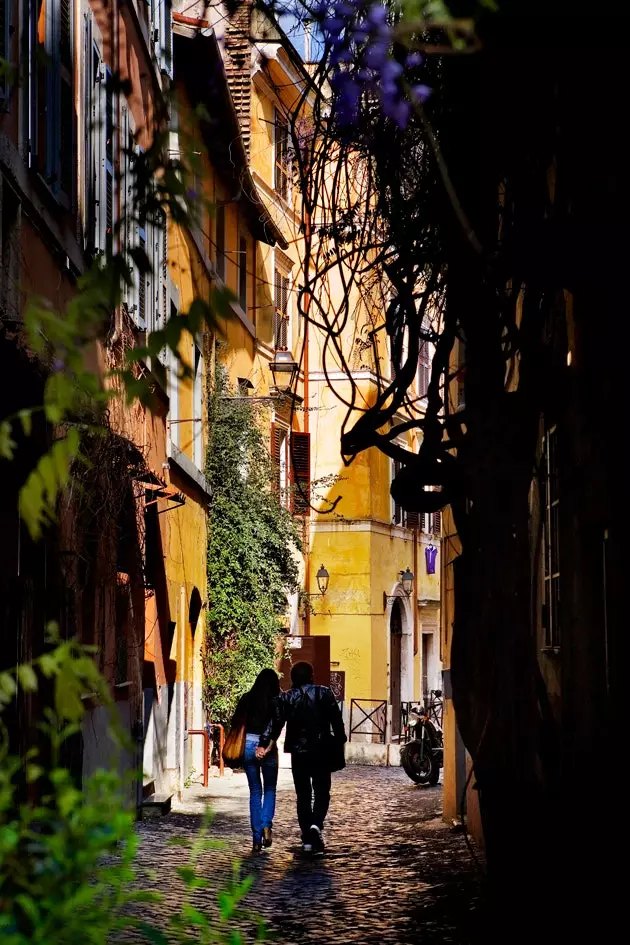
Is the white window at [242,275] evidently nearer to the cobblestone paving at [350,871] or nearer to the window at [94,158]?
the cobblestone paving at [350,871]

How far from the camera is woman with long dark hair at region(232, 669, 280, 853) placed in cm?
1377

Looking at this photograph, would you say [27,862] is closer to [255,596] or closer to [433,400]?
[433,400]

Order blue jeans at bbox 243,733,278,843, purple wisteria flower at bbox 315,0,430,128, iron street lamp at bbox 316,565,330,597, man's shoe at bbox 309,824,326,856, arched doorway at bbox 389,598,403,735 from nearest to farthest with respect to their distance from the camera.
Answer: purple wisteria flower at bbox 315,0,430,128, man's shoe at bbox 309,824,326,856, blue jeans at bbox 243,733,278,843, iron street lamp at bbox 316,565,330,597, arched doorway at bbox 389,598,403,735

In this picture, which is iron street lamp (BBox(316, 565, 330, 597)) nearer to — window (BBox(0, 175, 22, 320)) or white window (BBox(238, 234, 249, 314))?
white window (BBox(238, 234, 249, 314))

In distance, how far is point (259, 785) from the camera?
13867mm

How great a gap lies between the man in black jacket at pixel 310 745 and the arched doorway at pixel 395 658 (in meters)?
24.7

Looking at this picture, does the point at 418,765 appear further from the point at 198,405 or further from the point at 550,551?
the point at 550,551

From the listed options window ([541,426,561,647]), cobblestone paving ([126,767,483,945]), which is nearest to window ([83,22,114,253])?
window ([541,426,561,647])

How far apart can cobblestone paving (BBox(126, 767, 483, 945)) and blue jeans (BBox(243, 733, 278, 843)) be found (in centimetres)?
29

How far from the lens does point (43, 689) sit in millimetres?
10422

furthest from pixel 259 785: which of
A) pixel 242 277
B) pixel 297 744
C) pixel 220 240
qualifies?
pixel 242 277

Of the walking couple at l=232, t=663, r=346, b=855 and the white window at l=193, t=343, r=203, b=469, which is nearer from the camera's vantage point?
the walking couple at l=232, t=663, r=346, b=855

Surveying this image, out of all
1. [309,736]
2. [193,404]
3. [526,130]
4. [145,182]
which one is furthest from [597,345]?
[193,404]

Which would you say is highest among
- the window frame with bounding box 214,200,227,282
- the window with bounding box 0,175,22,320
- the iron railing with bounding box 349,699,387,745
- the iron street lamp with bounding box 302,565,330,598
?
the window frame with bounding box 214,200,227,282
